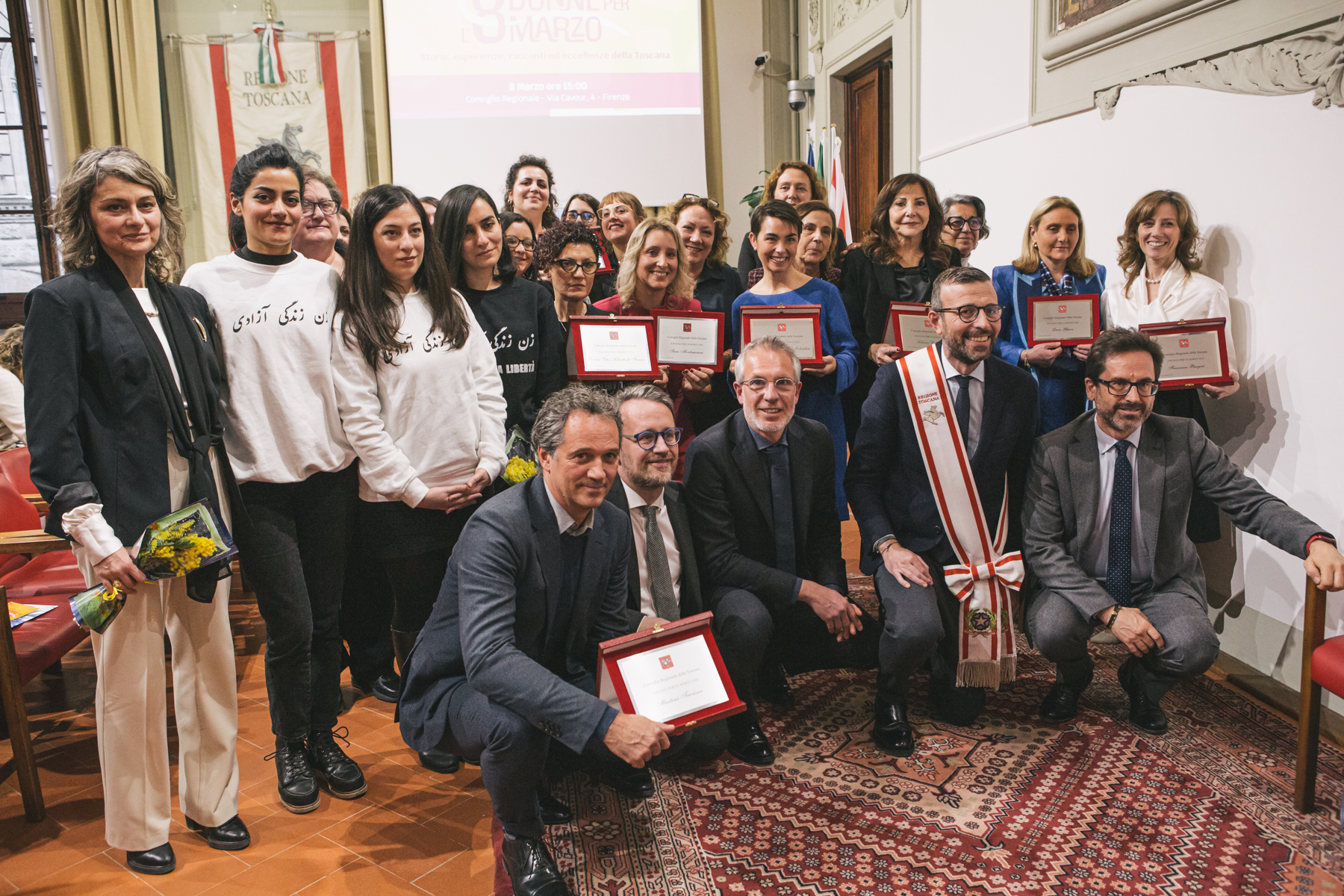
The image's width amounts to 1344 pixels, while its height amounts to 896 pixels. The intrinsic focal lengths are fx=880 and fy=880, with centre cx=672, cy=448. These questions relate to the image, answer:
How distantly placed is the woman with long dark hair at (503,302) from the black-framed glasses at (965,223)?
6.13 feet

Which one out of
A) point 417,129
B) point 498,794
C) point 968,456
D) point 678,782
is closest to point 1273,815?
point 968,456

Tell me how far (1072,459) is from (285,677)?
2301 mm

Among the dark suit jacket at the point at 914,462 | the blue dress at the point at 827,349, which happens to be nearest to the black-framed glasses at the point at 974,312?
the dark suit jacket at the point at 914,462

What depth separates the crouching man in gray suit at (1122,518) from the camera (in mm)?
2574

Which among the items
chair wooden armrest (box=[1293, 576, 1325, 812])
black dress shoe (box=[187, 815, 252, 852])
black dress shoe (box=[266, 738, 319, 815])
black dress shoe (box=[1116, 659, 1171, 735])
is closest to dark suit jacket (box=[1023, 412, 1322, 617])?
black dress shoe (box=[1116, 659, 1171, 735])

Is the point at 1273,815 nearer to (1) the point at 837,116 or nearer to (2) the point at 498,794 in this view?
(2) the point at 498,794

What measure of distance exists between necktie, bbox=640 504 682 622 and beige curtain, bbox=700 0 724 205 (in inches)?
210

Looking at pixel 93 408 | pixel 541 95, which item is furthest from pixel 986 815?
pixel 541 95

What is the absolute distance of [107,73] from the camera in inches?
263

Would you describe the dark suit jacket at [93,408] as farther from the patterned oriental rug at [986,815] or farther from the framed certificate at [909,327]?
the framed certificate at [909,327]

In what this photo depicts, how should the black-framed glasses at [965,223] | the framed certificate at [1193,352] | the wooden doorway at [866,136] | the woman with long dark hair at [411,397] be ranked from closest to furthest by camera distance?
1. the woman with long dark hair at [411,397]
2. the framed certificate at [1193,352]
3. the black-framed glasses at [965,223]
4. the wooden doorway at [866,136]

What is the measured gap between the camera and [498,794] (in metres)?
1.87

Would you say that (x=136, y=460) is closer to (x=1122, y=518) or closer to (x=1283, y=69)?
(x=1122, y=518)

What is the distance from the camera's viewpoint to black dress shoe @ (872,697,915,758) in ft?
8.32
